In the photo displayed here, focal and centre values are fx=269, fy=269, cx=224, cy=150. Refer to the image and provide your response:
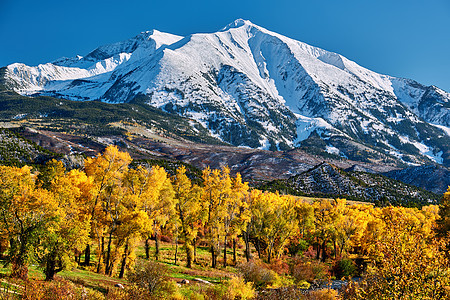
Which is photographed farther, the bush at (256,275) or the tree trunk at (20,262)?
the bush at (256,275)

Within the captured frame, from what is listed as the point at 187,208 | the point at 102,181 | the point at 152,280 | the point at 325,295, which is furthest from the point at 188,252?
the point at 325,295

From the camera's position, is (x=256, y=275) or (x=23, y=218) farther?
(x=256, y=275)

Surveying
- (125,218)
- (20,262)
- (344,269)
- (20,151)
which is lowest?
(344,269)

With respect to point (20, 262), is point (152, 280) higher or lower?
lower

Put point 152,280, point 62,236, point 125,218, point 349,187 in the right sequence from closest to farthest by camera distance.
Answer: point 152,280 < point 62,236 < point 125,218 < point 349,187

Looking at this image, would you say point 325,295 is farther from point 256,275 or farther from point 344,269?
point 344,269

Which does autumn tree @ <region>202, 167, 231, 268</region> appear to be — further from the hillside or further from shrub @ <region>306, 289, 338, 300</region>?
the hillside

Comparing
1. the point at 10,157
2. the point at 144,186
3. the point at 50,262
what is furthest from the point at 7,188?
the point at 10,157

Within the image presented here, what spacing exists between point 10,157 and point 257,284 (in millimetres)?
140180

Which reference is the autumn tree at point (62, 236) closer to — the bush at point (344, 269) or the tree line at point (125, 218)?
the tree line at point (125, 218)

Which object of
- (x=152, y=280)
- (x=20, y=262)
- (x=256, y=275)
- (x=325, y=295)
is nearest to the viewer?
(x=20, y=262)

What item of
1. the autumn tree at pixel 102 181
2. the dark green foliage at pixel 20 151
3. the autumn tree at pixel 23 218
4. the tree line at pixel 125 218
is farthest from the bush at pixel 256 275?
the dark green foliage at pixel 20 151

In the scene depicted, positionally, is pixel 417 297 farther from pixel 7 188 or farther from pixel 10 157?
pixel 10 157

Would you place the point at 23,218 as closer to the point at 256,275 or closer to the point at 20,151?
the point at 256,275
